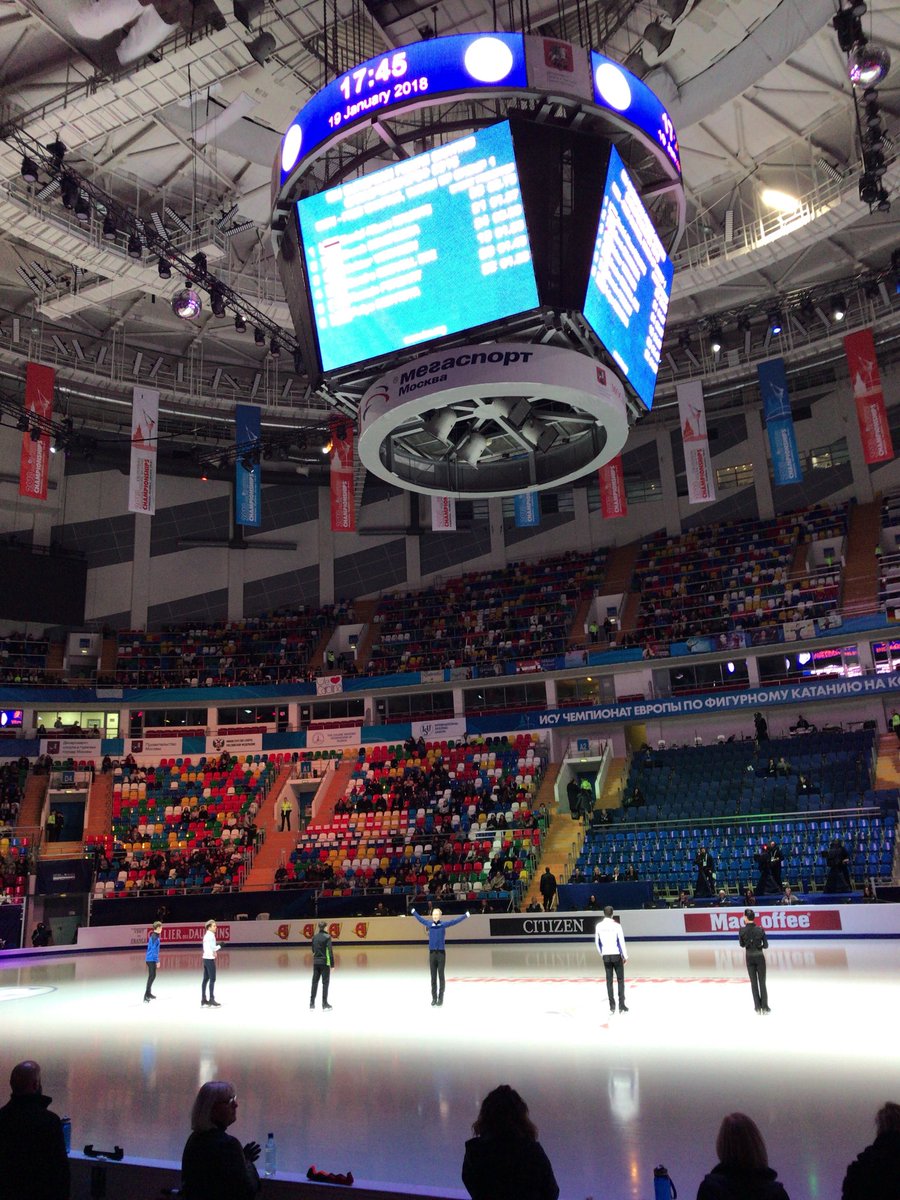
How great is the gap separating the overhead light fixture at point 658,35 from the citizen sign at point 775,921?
1875 cm

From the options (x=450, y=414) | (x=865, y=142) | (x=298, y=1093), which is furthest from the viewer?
(x=865, y=142)

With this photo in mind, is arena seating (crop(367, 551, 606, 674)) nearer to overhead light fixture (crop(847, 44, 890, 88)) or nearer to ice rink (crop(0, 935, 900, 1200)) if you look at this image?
ice rink (crop(0, 935, 900, 1200))

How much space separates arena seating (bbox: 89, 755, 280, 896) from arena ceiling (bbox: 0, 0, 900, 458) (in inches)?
584

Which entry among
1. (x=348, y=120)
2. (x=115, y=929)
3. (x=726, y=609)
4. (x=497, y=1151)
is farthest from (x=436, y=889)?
(x=497, y=1151)

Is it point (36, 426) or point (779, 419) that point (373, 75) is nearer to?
point (36, 426)

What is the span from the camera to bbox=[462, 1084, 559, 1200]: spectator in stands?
390 cm

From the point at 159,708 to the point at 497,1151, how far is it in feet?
131

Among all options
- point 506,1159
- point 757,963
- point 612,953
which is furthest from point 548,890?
point 506,1159

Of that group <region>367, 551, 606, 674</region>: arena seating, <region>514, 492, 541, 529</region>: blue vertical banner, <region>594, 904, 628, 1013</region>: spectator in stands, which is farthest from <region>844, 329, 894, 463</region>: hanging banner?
<region>594, 904, 628, 1013</region>: spectator in stands

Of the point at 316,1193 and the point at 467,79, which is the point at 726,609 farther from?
the point at 316,1193

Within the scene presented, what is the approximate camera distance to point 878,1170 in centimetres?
368

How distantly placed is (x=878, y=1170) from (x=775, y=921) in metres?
20.4

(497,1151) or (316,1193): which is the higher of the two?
(497,1151)

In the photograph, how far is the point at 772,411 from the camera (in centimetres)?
3034
